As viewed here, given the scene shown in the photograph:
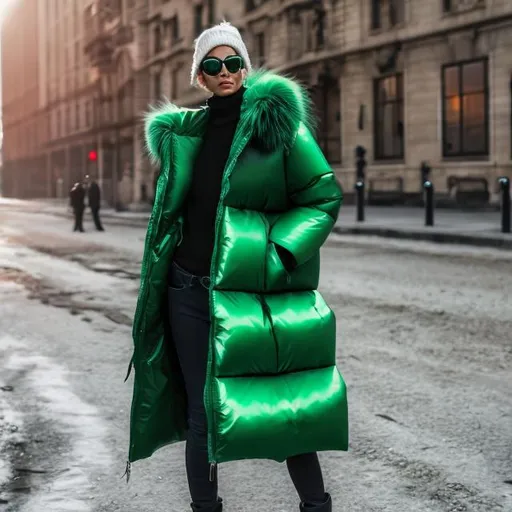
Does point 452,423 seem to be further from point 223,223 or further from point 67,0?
point 67,0

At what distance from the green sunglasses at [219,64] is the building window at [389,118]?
1040 inches

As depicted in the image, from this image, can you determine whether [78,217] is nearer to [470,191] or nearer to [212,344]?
[470,191]

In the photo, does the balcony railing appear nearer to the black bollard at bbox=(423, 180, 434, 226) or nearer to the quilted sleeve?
the black bollard at bbox=(423, 180, 434, 226)

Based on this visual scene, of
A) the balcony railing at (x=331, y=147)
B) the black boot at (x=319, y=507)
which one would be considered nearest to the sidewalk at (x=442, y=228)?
the balcony railing at (x=331, y=147)

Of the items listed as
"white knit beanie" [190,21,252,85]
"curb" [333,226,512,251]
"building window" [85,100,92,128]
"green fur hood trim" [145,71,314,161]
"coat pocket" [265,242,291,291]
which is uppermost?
"building window" [85,100,92,128]

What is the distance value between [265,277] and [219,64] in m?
0.74

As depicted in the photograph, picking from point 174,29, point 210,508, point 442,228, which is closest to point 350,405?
point 210,508

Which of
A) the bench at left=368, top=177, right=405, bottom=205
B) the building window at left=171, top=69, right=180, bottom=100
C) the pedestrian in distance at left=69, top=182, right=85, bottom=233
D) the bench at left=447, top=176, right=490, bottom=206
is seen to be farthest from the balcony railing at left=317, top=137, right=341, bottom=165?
the building window at left=171, top=69, right=180, bottom=100

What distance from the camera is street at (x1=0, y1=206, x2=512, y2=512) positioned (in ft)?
11.8

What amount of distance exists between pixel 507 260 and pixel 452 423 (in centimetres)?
813

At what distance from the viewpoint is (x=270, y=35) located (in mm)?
36438

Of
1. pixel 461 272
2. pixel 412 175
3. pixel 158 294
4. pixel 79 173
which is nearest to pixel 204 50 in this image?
pixel 158 294

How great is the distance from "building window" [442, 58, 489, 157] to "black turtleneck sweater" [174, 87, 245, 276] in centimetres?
2356

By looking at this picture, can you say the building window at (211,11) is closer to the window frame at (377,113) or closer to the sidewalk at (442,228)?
the window frame at (377,113)
